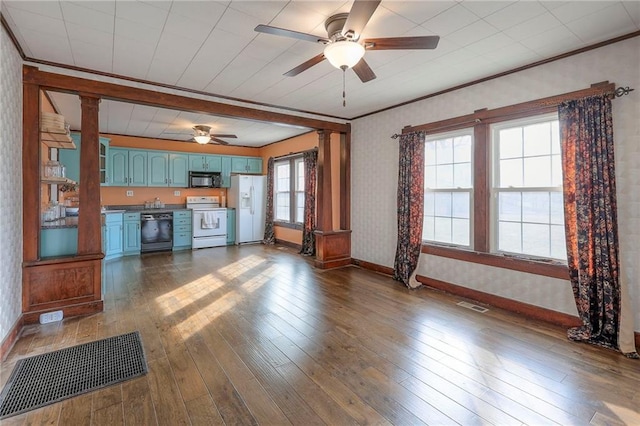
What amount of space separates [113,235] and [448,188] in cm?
616

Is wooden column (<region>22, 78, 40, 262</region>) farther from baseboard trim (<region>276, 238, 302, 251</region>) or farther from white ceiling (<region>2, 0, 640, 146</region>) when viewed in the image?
baseboard trim (<region>276, 238, 302, 251</region>)

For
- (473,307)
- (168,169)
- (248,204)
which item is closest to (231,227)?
(248,204)

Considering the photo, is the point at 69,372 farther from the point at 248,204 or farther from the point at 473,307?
the point at 248,204

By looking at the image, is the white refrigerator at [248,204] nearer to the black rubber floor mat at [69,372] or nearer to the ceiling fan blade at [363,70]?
the black rubber floor mat at [69,372]

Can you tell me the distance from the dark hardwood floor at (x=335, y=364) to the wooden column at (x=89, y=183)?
0.81 meters

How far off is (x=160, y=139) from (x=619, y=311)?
825 cm

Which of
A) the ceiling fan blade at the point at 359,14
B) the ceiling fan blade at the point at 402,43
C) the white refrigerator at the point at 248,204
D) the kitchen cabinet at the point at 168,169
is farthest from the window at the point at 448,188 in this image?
the kitchen cabinet at the point at 168,169

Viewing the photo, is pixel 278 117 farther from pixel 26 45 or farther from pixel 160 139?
pixel 160 139

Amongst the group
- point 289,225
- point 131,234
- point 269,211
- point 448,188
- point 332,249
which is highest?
point 448,188

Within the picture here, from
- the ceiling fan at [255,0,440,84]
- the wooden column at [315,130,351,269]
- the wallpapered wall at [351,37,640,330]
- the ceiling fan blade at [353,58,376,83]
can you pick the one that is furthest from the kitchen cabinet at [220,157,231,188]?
the ceiling fan at [255,0,440,84]

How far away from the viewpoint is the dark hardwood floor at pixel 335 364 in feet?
6.11

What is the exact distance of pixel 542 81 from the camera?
3.21 m

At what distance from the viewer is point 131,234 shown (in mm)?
6512

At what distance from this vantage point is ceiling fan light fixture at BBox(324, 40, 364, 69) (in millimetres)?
2295
